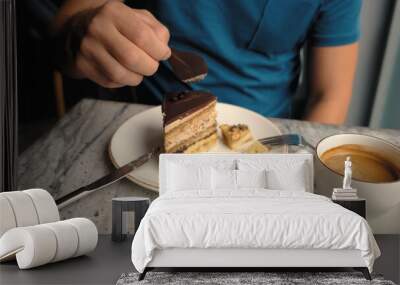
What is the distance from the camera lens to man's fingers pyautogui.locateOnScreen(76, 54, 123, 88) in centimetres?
407

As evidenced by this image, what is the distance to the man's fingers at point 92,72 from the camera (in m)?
4.07

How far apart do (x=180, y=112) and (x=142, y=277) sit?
1195mm

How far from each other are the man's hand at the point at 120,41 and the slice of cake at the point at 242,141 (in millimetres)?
547

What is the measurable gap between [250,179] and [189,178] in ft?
1.02

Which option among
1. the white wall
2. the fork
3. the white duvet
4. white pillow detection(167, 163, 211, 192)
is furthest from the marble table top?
A: the white duvet

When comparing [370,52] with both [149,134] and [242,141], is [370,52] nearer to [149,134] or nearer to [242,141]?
[242,141]

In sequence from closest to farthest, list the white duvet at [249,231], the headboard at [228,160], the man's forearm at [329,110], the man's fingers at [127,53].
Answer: the white duvet at [249,231]
the headboard at [228,160]
the man's fingers at [127,53]
the man's forearm at [329,110]

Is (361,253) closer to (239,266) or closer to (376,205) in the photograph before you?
(239,266)

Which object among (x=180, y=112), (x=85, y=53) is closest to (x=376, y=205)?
(x=180, y=112)

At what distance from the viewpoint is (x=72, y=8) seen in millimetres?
4066

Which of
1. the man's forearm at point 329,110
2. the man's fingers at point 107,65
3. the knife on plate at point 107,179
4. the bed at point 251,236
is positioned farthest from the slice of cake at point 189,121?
the bed at point 251,236

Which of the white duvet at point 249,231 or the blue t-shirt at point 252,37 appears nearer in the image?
the white duvet at point 249,231

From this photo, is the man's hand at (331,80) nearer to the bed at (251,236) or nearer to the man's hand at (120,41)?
the man's hand at (120,41)

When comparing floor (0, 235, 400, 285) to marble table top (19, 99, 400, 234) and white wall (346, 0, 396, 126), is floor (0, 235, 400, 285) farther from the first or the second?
white wall (346, 0, 396, 126)
